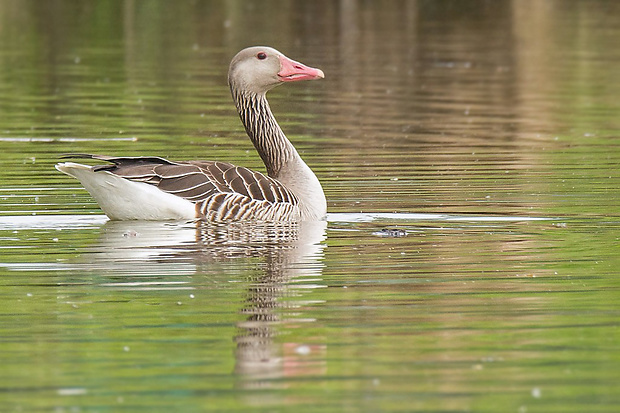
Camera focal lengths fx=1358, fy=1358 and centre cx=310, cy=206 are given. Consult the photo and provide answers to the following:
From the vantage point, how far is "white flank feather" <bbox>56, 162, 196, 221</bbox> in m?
12.5

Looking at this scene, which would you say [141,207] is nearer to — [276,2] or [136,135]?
[136,135]

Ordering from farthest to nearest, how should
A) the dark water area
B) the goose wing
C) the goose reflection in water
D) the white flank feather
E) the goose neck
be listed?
the goose neck → the goose wing → the white flank feather → the goose reflection in water → the dark water area

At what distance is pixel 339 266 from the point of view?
10617 millimetres

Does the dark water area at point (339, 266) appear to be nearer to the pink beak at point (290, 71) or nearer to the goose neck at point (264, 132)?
the goose neck at point (264, 132)

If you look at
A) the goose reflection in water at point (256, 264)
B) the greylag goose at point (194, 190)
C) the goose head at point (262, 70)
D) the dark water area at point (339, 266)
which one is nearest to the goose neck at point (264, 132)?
the goose head at point (262, 70)

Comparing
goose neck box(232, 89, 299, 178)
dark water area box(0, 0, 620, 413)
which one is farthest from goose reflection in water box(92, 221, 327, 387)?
goose neck box(232, 89, 299, 178)

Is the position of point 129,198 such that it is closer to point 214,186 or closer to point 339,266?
point 214,186

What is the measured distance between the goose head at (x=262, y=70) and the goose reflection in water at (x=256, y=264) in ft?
6.28

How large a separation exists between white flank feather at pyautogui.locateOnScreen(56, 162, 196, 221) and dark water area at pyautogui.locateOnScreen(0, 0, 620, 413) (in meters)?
0.16

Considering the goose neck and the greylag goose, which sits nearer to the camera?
the greylag goose

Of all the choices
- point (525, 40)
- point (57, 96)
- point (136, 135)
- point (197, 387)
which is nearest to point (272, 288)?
point (197, 387)

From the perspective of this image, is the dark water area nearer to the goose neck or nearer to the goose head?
the goose neck

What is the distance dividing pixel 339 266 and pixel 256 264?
2.17 feet

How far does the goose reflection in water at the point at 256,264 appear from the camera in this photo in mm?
7637
